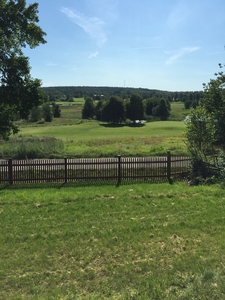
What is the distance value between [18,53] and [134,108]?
237ft

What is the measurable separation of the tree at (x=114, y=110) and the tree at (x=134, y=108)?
168 inches

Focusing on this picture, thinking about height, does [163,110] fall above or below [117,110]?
above

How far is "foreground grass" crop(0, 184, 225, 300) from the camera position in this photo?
14.8ft

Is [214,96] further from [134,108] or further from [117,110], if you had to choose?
[134,108]

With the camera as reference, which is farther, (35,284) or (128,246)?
(128,246)

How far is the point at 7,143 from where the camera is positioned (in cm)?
3166

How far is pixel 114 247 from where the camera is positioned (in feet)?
20.1

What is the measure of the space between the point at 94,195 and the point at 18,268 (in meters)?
5.08

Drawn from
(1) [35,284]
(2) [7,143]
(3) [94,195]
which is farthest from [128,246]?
(2) [7,143]

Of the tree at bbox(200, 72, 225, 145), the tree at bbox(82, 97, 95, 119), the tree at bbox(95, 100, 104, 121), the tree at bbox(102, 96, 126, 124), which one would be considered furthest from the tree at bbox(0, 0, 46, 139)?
the tree at bbox(82, 97, 95, 119)

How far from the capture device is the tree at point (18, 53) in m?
14.1

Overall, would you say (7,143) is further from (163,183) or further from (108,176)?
(163,183)

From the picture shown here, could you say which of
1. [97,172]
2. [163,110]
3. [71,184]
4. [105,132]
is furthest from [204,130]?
[163,110]

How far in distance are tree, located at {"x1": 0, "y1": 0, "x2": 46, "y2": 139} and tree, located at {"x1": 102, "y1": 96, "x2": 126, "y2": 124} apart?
2605 inches
